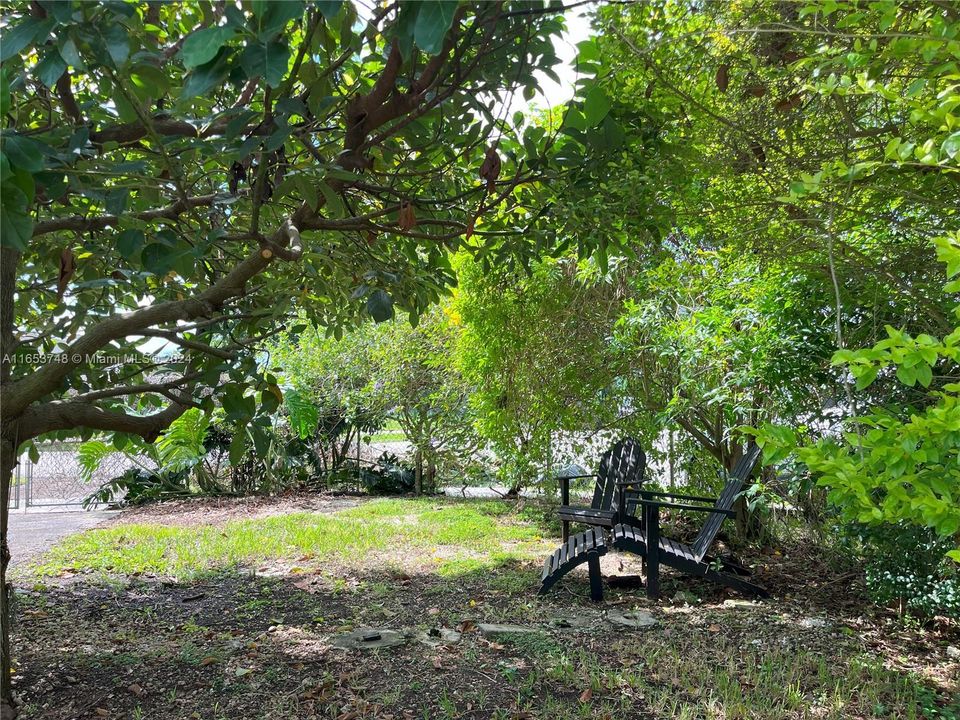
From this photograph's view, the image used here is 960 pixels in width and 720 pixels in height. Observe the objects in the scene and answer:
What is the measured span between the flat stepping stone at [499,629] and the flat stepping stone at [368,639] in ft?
1.52

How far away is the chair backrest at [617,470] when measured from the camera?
6016 millimetres

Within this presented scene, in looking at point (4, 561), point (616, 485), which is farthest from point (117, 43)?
point (616, 485)

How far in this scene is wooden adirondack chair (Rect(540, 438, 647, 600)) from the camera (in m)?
4.73

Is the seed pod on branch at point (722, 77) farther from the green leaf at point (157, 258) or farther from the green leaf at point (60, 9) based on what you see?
the green leaf at point (60, 9)

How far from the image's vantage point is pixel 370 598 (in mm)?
4691

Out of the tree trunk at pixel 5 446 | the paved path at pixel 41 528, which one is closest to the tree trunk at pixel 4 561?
the tree trunk at pixel 5 446

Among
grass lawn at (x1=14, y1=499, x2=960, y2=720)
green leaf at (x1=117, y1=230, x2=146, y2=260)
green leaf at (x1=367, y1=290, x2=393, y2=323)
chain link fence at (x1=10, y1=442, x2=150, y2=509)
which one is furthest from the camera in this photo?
chain link fence at (x1=10, y1=442, x2=150, y2=509)

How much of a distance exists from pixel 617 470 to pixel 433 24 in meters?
5.17

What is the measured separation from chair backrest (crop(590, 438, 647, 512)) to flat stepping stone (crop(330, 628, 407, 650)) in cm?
267

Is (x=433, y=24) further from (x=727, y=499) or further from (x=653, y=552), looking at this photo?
(x=727, y=499)

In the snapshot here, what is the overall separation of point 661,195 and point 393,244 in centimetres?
155

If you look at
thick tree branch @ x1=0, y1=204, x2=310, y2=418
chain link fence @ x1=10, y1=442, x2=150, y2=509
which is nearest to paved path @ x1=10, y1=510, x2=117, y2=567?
chain link fence @ x1=10, y1=442, x2=150, y2=509

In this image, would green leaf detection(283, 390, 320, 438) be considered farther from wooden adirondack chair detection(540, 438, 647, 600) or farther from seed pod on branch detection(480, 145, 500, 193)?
seed pod on branch detection(480, 145, 500, 193)

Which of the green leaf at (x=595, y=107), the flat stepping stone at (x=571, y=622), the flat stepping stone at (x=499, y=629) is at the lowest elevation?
the flat stepping stone at (x=571, y=622)
